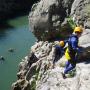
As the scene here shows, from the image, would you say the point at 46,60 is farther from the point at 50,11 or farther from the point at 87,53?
the point at 87,53

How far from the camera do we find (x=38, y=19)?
77.6ft

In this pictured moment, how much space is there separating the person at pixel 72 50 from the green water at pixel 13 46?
1623cm

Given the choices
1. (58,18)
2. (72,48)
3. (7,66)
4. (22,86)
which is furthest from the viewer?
(7,66)

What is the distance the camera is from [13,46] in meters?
44.4

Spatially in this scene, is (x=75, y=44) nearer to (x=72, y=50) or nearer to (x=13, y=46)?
(x=72, y=50)

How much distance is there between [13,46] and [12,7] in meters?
28.0

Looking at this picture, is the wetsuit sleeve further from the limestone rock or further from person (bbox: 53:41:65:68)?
the limestone rock

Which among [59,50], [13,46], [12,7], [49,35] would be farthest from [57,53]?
[12,7]

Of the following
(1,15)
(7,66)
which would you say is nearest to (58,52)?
(7,66)

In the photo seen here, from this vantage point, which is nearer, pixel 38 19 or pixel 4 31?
pixel 38 19

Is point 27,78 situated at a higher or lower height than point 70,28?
lower

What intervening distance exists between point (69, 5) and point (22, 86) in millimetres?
7479

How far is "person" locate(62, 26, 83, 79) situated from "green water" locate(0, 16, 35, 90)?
16.2 meters

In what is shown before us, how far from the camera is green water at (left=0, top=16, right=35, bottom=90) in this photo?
3403 centimetres
